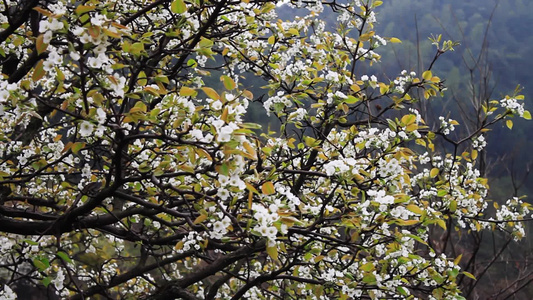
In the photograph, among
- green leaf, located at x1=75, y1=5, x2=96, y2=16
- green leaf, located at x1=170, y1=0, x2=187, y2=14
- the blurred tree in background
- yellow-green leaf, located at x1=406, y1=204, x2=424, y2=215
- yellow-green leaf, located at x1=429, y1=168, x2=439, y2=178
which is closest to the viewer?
green leaf, located at x1=75, y1=5, x2=96, y2=16

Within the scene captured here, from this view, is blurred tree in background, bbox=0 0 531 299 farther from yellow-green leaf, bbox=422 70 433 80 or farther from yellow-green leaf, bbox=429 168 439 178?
yellow-green leaf, bbox=429 168 439 178

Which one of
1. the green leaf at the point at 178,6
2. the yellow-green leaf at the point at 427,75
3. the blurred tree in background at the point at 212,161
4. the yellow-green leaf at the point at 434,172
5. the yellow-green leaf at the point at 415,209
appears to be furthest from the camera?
the yellow-green leaf at the point at 434,172

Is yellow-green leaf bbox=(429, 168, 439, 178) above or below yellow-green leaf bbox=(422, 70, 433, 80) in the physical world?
below

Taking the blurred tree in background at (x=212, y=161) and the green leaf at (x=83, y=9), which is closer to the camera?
the green leaf at (x=83, y=9)

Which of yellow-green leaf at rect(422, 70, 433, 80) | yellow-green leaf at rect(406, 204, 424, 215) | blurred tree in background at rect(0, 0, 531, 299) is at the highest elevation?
yellow-green leaf at rect(422, 70, 433, 80)

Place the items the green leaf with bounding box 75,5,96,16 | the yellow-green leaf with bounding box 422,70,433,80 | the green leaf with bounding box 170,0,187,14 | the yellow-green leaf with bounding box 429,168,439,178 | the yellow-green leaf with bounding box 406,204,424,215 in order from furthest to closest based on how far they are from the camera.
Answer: the yellow-green leaf with bounding box 429,168,439,178 → the yellow-green leaf with bounding box 422,70,433,80 → the yellow-green leaf with bounding box 406,204,424,215 → the green leaf with bounding box 170,0,187,14 → the green leaf with bounding box 75,5,96,16

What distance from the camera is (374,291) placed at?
3.07m

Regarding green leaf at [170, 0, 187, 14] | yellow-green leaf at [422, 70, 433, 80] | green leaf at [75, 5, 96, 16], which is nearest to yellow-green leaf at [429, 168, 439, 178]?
yellow-green leaf at [422, 70, 433, 80]

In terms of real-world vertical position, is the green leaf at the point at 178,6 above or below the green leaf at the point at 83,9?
above

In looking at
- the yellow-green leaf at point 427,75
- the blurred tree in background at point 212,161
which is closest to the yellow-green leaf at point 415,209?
the blurred tree in background at point 212,161

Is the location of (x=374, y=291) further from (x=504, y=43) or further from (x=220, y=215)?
(x=504, y=43)

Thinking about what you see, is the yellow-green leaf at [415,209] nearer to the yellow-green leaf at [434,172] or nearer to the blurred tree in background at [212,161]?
the blurred tree in background at [212,161]

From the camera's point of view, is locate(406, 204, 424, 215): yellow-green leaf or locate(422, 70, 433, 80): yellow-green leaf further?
locate(422, 70, 433, 80): yellow-green leaf

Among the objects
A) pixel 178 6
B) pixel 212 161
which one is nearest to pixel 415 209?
pixel 212 161
